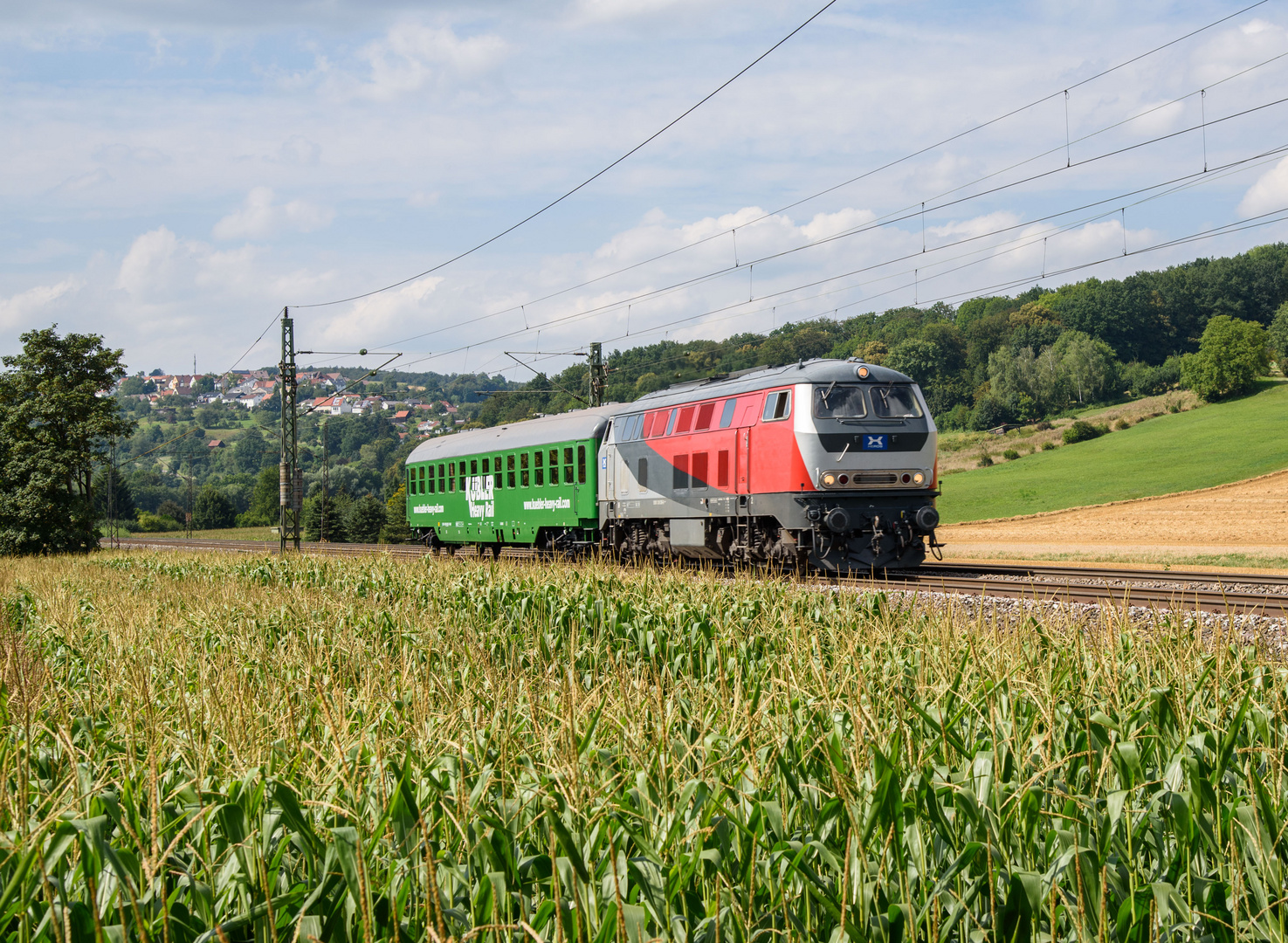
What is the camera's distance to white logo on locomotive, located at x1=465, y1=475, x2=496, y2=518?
1255 inches

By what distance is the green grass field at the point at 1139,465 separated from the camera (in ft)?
161

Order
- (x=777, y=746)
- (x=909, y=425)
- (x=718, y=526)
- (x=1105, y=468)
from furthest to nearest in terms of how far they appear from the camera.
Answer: (x=1105, y=468)
(x=718, y=526)
(x=909, y=425)
(x=777, y=746)

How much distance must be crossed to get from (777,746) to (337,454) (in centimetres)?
18051

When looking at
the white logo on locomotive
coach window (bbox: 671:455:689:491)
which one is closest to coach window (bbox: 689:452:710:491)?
coach window (bbox: 671:455:689:491)

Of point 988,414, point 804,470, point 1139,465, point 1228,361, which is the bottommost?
point 804,470

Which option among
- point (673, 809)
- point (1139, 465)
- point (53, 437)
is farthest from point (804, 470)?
point (1139, 465)

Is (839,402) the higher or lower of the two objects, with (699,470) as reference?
higher

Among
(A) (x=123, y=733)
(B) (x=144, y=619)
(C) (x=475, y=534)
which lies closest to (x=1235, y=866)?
(A) (x=123, y=733)

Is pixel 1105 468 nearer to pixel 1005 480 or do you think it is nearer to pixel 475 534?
pixel 1005 480

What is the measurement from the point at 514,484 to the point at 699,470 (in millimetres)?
10130

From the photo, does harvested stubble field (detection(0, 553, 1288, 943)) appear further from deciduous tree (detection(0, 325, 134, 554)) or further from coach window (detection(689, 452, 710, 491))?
deciduous tree (detection(0, 325, 134, 554))

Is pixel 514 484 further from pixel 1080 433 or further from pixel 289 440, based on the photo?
pixel 1080 433

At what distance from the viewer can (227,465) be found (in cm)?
17150

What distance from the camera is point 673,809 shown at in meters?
4.12
